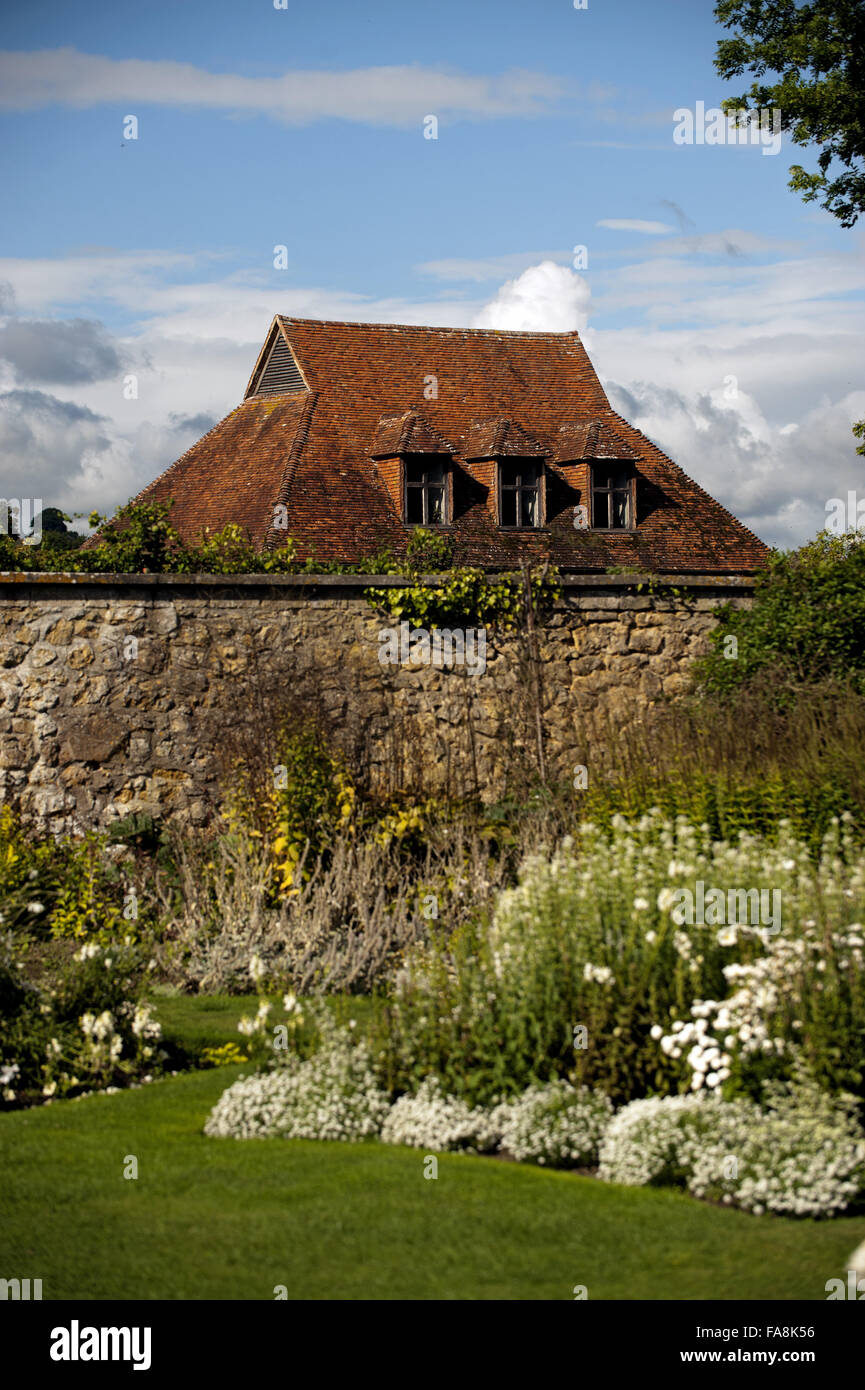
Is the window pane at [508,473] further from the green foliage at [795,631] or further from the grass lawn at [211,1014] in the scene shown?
the grass lawn at [211,1014]

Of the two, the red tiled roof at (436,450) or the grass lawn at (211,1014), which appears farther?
the red tiled roof at (436,450)

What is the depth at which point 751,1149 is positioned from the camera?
5.44 meters

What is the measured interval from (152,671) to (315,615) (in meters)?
1.61

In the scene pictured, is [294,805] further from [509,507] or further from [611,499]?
[611,499]

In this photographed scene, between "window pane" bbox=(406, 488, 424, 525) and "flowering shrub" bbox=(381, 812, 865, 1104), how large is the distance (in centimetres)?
1504

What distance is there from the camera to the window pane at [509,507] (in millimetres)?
22484

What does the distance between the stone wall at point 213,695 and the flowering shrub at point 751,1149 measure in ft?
20.0

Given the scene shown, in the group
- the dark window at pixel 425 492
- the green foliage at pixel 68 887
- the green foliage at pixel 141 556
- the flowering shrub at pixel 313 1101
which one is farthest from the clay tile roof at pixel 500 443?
the flowering shrub at pixel 313 1101

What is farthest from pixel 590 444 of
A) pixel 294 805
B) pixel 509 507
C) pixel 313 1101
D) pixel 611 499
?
pixel 313 1101

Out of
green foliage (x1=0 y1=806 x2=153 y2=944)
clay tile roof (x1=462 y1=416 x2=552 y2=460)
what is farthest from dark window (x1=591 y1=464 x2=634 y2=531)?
green foliage (x1=0 y1=806 x2=153 y2=944)

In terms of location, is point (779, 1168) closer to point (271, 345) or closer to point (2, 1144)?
point (2, 1144)

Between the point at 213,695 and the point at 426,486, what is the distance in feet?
33.8

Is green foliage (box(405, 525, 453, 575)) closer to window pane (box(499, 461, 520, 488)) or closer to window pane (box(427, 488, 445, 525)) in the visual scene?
window pane (box(427, 488, 445, 525))

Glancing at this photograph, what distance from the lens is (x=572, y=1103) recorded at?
20.2 feet
